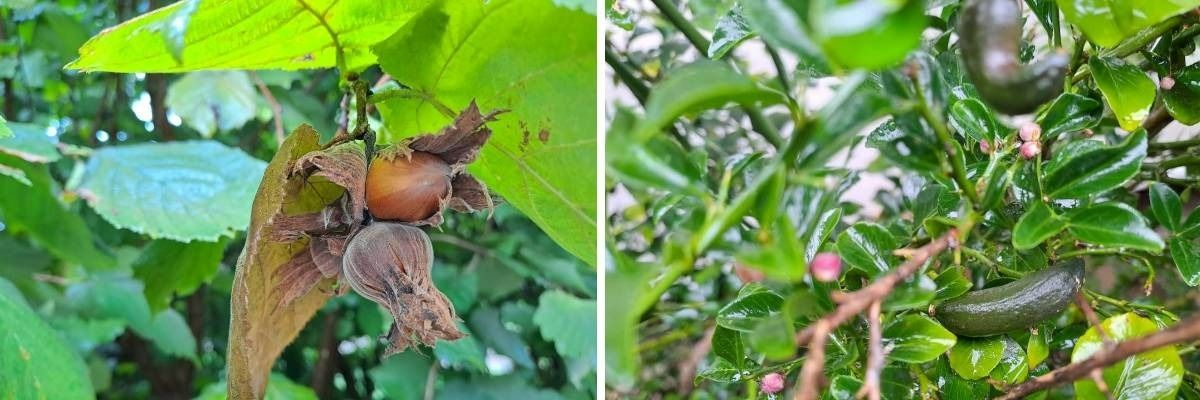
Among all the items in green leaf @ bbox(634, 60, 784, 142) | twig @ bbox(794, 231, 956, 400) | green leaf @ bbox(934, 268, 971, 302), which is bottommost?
green leaf @ bbox(934, 268, 971, 302)

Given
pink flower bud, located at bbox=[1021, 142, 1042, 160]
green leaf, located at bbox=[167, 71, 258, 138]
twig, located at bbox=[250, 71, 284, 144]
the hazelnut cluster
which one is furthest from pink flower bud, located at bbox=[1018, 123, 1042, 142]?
green leaf, located at bbox=[167, 71, 258, 138]

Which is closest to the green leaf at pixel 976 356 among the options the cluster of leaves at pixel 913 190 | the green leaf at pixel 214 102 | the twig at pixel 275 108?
the cluster of leaves at pixel 913 190

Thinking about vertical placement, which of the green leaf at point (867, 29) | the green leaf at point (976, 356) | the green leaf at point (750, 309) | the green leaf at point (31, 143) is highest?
the green leaf at point (867, 29)

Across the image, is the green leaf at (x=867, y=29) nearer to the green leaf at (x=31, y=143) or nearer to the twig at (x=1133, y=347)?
the twig at (x=1133, y=347)

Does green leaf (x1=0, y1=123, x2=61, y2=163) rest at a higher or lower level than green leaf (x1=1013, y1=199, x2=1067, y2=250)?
lower

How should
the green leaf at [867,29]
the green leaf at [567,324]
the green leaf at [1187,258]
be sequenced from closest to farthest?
the green leaf at [867,29] → the green leaf at [1187,258] → the green leaf at [567,324]

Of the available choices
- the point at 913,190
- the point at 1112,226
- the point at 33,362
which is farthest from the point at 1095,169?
the point at 33,362

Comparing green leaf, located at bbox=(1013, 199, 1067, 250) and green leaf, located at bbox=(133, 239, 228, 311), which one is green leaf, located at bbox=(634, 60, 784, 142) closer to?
green leaf, located at bbox=(1013, 199, 1067, 250)

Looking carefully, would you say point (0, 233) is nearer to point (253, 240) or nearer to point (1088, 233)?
point (253, 240)
